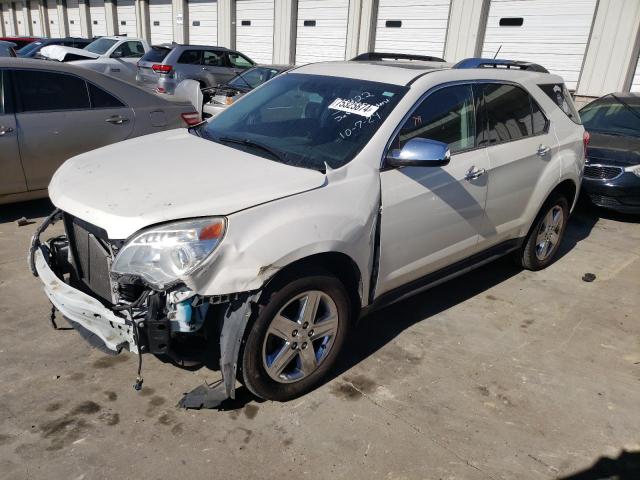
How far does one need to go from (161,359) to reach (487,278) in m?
3.07

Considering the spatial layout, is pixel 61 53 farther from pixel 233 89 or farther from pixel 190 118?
pixel 190 118

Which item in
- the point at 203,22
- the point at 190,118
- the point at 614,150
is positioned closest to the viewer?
the point at 190,118

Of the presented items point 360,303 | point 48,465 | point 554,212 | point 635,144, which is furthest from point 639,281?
point 48,465

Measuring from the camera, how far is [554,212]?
4.93 m

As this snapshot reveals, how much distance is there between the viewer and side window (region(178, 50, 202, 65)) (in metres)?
13.0

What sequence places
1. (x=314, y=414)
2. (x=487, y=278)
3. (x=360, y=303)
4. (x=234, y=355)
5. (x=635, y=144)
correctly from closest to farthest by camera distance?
1. (x=234, y=355)
2. (x=314, y=414)
3. (x=360, y=303)
4. (x=487, y=278)
5. (x=635, y=144)

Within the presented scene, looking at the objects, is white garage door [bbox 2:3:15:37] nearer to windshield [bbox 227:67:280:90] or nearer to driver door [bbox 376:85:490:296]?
windshield [bbox 227:67:280:90]

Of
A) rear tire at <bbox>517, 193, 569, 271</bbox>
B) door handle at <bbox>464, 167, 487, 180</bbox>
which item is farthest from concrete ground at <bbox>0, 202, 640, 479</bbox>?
door handle at <bbox>464, 167, 487, 180</bbox>

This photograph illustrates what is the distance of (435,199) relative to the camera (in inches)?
133

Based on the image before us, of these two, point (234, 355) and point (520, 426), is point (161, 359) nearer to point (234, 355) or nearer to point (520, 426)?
point (234, 355)

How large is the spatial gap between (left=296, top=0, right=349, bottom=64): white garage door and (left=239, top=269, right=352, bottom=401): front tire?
1525cm

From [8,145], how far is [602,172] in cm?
683

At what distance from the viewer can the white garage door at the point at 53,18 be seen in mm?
33469

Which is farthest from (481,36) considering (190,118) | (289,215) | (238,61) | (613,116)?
(289,215)
